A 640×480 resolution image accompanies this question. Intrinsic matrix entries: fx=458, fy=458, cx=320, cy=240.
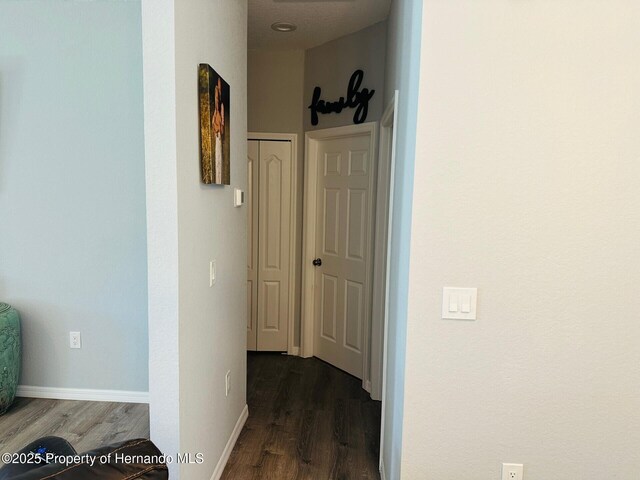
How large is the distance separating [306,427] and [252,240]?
184 centimetres

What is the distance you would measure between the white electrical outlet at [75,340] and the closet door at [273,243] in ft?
5.35

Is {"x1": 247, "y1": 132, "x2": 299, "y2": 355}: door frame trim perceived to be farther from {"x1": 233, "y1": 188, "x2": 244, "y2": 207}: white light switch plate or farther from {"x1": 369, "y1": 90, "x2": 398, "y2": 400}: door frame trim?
{"x1": 233, "y1": 188, "x2": 244, "y2": 207}: white light switch plate

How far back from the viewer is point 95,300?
2.90m

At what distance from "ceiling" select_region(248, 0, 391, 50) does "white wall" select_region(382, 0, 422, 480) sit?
0.75m

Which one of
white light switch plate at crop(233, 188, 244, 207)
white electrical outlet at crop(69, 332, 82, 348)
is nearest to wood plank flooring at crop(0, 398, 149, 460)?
white electrical outlet at crop(69, 332, 82, 348)

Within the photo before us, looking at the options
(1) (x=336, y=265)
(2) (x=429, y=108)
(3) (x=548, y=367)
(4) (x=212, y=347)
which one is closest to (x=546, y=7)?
(2) (x=429, y=108)

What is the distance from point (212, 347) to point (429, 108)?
4.69ft

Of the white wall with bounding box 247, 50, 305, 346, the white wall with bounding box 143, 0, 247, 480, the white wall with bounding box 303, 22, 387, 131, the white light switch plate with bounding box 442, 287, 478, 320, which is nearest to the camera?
the white wall with bounding box 143, 0, 247, 480

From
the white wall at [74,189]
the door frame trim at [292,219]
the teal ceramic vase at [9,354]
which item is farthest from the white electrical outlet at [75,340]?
the door frame trim at [292,219]

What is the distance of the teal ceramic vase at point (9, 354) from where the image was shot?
266cm

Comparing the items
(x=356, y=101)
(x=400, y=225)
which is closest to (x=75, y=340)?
(x=400, y=225)

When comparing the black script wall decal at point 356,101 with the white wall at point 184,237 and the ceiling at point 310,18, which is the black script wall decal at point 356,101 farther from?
the white wall at point 184,237

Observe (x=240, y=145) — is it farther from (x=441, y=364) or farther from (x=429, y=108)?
(x=441, y=364)

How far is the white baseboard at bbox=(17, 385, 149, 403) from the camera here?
116 inches
